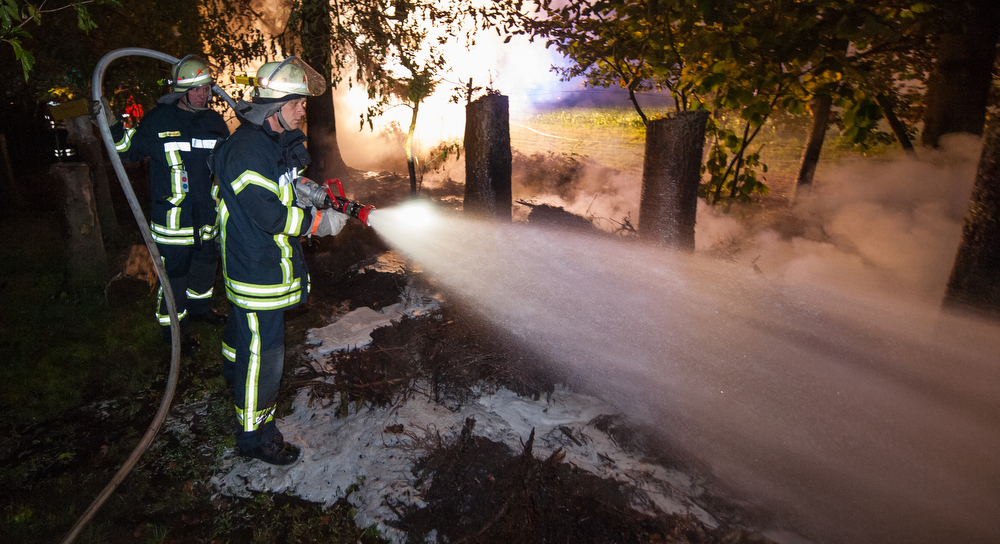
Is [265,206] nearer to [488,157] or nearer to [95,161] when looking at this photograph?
[488,157]

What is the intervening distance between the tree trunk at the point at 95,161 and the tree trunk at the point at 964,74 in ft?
33.5

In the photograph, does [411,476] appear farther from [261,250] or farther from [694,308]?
[694,308]

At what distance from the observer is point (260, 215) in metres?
2.63

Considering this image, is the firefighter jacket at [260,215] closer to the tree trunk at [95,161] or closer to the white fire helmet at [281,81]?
the white fire helmet at [281,81]

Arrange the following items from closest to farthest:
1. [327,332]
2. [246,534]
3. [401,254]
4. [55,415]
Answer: [246,534] < [55,415] < [327,332] < [401,254]

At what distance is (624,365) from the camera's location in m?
4.30

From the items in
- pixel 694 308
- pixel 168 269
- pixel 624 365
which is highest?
pixel 168 269

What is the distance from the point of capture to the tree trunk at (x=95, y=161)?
18.2 feet

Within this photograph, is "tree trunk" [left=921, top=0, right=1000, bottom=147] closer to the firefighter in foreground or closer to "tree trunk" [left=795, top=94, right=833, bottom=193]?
"tree trunk" [left=795, top=94, right=833, bottom=193]

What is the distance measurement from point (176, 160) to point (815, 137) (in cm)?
1009

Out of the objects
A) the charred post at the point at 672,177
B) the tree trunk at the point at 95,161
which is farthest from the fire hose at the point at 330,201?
the tree trunk at the point at 95,161

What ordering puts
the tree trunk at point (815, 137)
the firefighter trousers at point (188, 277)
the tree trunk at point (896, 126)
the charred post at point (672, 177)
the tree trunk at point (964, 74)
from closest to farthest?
the firefighter trousers at point (188, 277)
the charred post at point (672, 177)
the tree trunk at point (964, 74)
the tree trunk at point (896, 126)
the tree trunk at point (815, 137)

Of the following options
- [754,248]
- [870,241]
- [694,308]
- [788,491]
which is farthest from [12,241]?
[870,241]

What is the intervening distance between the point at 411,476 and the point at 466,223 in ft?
15.1
